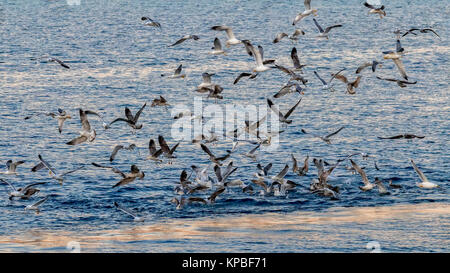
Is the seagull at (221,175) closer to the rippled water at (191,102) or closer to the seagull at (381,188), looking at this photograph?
the rippled water at (191,102)

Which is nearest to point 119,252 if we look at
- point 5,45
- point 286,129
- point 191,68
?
point 286,129

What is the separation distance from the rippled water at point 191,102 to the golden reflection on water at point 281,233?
110 millimetres

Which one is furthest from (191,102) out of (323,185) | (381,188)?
(381,188)

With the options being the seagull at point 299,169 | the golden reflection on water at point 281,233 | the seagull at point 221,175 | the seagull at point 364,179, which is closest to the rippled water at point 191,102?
the golden reflection on water at point 281,233

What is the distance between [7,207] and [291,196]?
8.61 m

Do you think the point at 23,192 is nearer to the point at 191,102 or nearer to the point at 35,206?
the point at 35,206

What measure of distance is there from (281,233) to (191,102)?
18130 mm

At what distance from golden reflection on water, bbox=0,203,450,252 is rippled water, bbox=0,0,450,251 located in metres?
0.11

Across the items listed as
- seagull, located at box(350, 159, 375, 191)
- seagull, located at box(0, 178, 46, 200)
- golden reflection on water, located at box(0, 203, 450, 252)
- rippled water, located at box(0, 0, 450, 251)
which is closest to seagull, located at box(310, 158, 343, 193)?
rippled water, located at box(0, 0, 450, 251)

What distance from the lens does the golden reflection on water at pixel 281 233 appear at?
2161 cm

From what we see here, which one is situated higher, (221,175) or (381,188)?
(221,175)

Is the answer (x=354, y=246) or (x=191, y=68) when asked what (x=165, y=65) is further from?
(x=354, y=246)

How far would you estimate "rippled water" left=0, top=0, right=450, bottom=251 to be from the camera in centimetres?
2550

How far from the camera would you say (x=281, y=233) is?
22.8 meters
